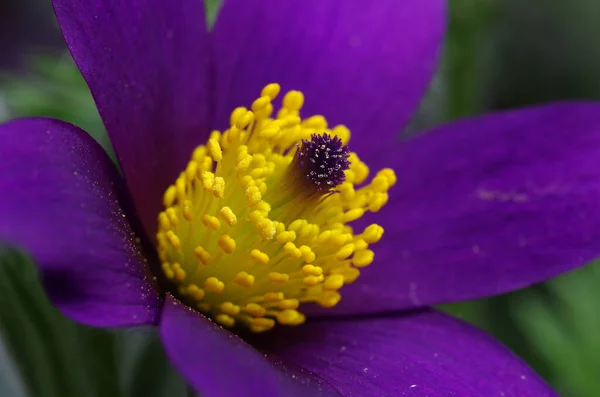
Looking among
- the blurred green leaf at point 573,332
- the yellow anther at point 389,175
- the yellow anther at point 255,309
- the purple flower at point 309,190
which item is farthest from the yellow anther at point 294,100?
the blurred green leaf at point 573,332

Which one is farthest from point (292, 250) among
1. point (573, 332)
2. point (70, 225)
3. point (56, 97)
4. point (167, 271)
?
point (573, 332)

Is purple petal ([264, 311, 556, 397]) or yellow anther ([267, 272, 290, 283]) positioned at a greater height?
yellow anther ([267, 272, 290, 283])

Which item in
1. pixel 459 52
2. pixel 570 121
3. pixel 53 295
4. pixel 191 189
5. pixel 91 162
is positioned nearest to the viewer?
pixel 53 295

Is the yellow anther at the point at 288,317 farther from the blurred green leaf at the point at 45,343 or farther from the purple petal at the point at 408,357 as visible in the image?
the blurred green leaf at the point at 45,343

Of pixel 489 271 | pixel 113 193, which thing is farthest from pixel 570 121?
pixel 113 193

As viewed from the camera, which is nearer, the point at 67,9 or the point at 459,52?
the point at 67,9

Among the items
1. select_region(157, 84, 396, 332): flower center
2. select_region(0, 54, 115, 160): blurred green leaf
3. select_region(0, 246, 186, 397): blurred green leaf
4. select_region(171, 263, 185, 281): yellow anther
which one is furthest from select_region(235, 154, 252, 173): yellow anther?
select_region(0, 54, 115, 160): blurred green leaf

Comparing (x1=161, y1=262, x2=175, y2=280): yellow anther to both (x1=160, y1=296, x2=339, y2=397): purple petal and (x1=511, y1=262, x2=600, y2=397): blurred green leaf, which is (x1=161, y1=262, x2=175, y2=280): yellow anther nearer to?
(x1=160, y1=296, x2=339, y2=397): purple petal

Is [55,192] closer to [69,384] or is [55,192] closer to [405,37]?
[69,384]
